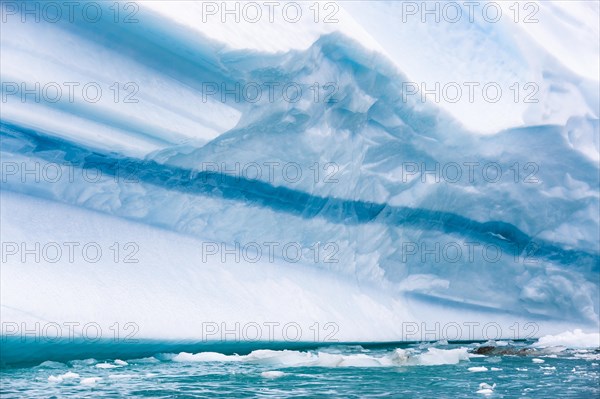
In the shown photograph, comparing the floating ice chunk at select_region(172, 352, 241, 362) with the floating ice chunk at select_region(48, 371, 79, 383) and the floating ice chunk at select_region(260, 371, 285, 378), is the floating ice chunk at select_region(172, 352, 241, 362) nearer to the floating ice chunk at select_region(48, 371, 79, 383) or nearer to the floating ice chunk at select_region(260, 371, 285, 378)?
the floating ice chunk at select_region(260, 371, 285, 378)

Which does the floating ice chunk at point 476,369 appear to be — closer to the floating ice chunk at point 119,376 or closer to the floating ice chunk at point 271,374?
the floating ice chunk at point 271,374

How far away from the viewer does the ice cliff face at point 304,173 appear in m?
6.21

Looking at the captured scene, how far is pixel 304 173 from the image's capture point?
7855 millimetres

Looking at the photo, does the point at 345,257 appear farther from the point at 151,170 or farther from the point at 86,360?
the point at 86,360

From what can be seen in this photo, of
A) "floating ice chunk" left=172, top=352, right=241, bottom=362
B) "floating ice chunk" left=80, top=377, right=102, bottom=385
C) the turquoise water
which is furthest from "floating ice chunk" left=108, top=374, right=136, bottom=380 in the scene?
"floating ice chunk" left=172, top=352, right=241, bottom=362

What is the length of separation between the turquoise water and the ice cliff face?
45 centimetres

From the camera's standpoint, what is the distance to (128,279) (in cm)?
647

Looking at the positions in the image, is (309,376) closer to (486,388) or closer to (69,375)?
(486,388)

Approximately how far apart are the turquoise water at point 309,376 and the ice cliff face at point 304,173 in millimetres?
454

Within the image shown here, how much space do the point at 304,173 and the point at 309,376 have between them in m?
2.66

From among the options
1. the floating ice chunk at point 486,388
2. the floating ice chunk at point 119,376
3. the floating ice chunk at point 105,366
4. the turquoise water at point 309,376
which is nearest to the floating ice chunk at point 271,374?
the turquoise water at point 309,376

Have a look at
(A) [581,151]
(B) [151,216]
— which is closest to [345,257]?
(B) [151,216]

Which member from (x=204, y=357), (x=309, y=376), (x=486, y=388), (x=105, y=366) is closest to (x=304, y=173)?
(x=204, y=357)

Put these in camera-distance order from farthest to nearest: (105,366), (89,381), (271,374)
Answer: (105,366) < (271,374) < (89,381)
